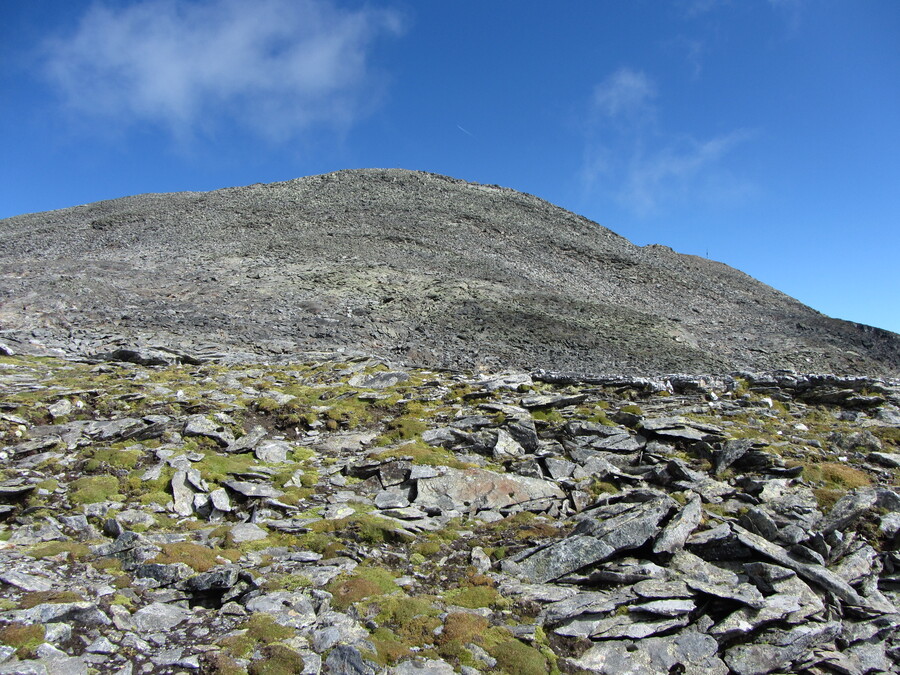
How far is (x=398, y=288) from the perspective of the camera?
3769 cm

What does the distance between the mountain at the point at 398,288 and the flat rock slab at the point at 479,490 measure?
45.2 ft

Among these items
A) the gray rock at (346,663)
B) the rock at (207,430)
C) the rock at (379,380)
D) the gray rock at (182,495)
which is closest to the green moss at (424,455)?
the rock at (207,430)

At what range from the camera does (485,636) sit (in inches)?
348

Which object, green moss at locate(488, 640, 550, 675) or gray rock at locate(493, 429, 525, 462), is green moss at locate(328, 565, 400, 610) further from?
gray rock at locate(493, 429, 525, 462)

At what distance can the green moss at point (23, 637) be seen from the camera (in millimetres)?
7188

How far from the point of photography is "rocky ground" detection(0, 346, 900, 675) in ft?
27.9

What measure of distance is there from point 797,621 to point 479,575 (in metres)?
5.69

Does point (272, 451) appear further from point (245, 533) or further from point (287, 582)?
Result: point (287, 582)

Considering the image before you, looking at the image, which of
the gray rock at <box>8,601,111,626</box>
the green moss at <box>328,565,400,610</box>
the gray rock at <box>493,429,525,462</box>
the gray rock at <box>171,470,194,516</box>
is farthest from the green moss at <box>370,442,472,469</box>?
the gray rock at <box>8,601,111,626</box>

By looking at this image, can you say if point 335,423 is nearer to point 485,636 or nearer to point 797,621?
point 485,636

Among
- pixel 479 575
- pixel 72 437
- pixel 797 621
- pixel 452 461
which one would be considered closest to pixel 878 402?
pixel 797 621

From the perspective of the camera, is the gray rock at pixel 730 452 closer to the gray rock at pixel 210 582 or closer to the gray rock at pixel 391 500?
the gray rock at pixel 391 500

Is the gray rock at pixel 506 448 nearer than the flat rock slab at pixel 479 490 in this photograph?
No

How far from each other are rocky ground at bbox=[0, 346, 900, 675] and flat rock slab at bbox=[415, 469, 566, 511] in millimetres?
89
